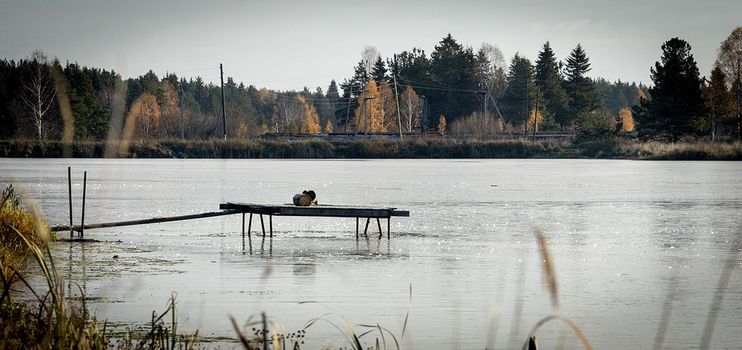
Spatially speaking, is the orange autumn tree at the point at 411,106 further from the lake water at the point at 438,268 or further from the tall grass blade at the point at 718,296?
the tall grass blade at the point at 718,296

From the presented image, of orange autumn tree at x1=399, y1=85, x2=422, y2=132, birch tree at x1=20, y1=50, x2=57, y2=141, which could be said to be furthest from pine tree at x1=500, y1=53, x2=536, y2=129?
birch tree at x1=20, y1=50, x2=57, y2=141

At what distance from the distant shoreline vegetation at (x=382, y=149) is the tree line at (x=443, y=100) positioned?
7.48 feet

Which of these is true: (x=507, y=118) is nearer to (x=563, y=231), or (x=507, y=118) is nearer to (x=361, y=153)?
(x=361, y=153)

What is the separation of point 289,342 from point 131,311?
232 cm

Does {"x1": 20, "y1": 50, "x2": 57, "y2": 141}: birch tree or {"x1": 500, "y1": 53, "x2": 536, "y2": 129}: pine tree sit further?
{"x1": 500, "y1": 53, "x2": 536, "y2": 129}: pine tree

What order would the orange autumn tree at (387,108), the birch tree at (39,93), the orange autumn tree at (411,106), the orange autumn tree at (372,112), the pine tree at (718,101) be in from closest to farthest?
the pine tree at (718,101) → the birch tree at (39,93) → the orange autumn tree at (411,106) → the orange autumn tree at (372,112) → the orange autumn tree at (387,108)

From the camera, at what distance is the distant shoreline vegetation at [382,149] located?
78.8m

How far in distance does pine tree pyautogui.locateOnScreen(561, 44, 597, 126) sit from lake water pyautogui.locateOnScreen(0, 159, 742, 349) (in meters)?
90.2

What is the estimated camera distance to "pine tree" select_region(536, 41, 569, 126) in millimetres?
120250

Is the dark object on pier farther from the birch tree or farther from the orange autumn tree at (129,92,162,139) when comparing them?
the orange autumn tree at (129,92,162,139)

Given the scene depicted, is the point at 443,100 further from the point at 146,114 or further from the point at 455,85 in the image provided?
the point at 146,114

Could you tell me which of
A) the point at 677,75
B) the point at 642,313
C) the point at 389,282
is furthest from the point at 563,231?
the point at 677,75

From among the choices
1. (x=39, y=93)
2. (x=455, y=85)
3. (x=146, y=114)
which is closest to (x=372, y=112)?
(x=455, y=85)

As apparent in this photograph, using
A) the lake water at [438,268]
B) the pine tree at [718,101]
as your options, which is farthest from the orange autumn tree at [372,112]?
the lake water at [438,268]
